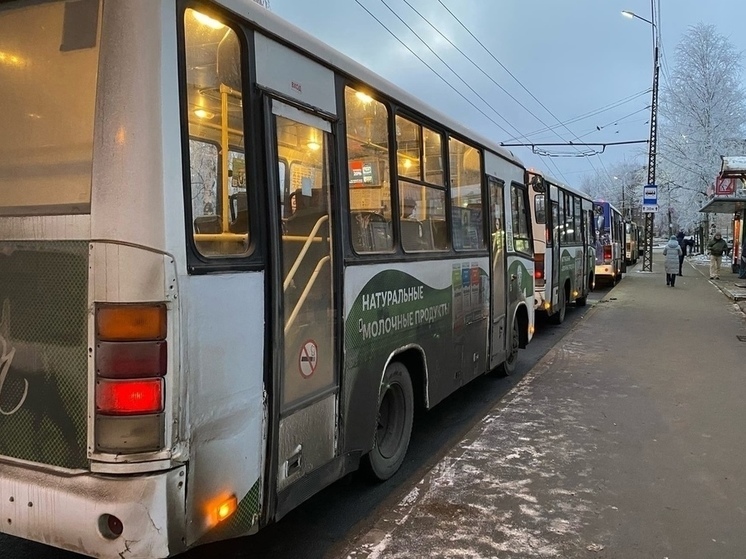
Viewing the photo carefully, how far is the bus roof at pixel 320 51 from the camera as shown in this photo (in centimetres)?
312

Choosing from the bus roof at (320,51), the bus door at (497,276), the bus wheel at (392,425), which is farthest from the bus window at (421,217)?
the bus door at (497,276)

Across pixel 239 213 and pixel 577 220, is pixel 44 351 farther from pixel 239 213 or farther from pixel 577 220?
pixel 577 220

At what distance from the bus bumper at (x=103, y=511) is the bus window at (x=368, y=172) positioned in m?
1.98

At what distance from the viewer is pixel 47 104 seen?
2826 mm

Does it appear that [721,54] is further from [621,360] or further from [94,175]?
[94,175]

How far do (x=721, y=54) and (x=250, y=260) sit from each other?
119 feet

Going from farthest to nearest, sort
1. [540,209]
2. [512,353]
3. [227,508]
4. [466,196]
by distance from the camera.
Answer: [540,209]
[512,353]
[466,196]
[227,508]

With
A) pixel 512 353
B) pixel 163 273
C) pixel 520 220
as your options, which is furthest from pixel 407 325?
pixel 520 220

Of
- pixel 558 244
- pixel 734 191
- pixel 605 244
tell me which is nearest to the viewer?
pixel 558 244

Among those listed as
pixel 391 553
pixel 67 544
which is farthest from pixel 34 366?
pixel 391 553

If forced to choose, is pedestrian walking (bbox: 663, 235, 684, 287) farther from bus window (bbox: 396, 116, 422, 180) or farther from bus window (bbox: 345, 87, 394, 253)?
bus window (bbox: 345, 87, 394, 253)

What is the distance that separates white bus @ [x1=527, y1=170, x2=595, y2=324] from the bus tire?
6.95ft

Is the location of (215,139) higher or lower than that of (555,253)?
higher

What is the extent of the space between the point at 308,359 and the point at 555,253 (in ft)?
32.8
